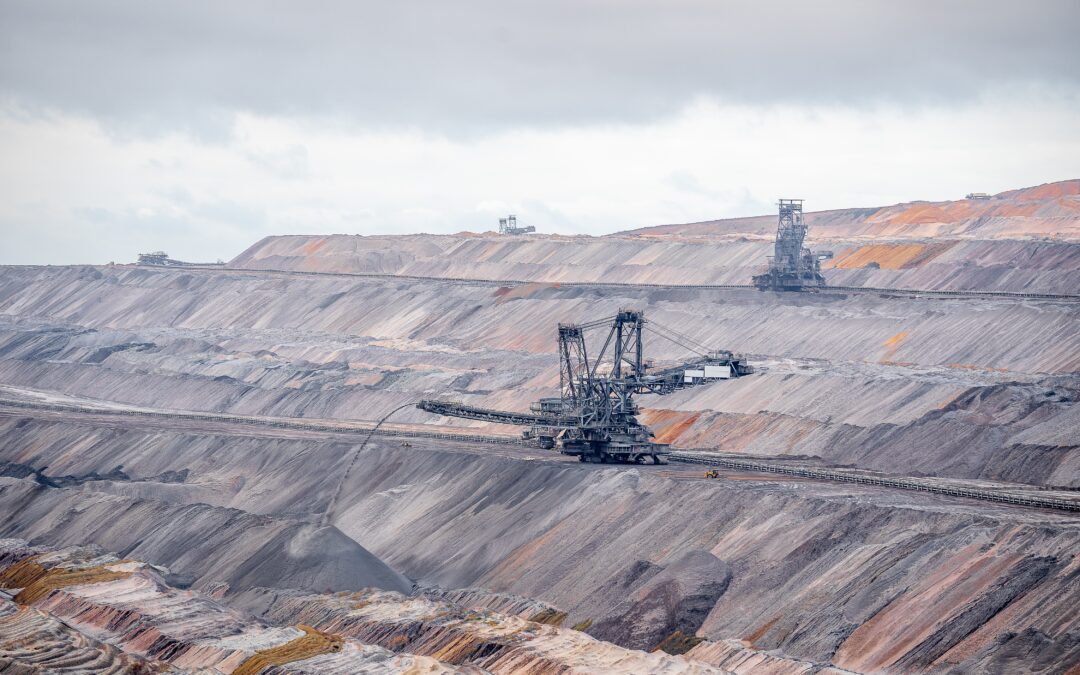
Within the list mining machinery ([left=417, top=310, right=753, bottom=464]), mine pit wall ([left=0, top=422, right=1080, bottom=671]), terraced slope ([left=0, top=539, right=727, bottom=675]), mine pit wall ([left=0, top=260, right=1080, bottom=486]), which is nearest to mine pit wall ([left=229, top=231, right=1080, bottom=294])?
mine pit wall ([left=0, top=260, right=1080, bottom=486])

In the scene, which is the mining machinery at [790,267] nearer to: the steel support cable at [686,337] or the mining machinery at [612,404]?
the steel support cable at [686,337]

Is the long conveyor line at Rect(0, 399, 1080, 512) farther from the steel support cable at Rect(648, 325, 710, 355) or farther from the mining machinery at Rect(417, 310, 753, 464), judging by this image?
the steel support cable at Rect(648, 325, 710, 355)

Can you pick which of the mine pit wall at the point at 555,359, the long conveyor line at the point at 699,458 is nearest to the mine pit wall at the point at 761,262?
the mine pit wall at the point at 555,359

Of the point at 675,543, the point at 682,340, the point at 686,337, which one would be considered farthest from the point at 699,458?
the point at 682,340

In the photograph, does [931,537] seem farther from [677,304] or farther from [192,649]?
[677,304]

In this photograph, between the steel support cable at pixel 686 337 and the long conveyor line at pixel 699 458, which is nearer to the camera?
the long conveyor line at pixel 699 458

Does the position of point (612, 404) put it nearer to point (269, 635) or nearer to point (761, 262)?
point (269, 635)

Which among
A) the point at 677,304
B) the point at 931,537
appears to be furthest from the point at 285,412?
the point at 931,537
